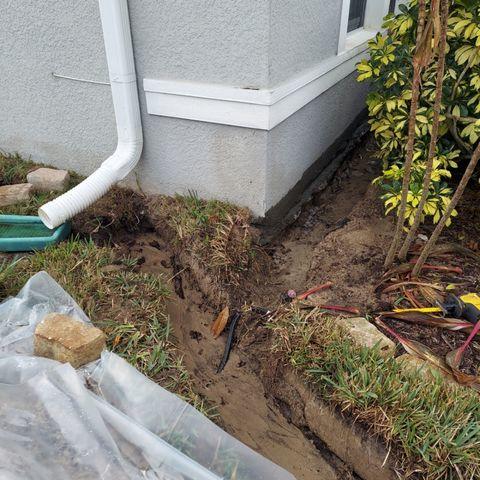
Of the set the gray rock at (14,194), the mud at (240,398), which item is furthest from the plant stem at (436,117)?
the gray rock at (14,194)

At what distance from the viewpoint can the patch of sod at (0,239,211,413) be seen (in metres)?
2.28

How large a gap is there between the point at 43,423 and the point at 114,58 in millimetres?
2281

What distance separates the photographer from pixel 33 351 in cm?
214

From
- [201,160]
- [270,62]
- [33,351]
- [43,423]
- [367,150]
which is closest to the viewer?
[43,423]

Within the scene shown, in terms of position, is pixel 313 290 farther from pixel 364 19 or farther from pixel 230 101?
pixel 364 19

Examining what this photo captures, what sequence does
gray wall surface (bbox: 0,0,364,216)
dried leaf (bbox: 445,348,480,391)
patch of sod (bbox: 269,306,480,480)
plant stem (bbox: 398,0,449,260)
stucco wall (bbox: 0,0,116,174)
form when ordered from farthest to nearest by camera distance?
stucco wall (bbox: 0,0,116,174) → gray wall surface (bbox: 0,0,364,216) → dried leaf (bbox: 445,348,480,391) → plant stem (bbox: 398,0,449,260) → patch of sod (bbox: 269,306,480,480)

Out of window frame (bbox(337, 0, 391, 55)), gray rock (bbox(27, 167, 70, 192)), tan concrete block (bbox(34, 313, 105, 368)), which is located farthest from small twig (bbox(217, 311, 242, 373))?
window frame (bbox(337, 0, 391, 55))

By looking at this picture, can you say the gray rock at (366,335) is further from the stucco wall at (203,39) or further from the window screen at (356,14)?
the window screen at (356,14)

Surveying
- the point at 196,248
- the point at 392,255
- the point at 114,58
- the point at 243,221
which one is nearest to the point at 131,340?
the point at 196,248

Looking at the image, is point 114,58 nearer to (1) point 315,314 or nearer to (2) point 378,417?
(1) point 315,314

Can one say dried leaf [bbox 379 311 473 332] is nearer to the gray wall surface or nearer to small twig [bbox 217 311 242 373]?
small twig [bbox 217 311 242 373]

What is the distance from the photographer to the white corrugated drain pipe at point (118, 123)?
2.84m

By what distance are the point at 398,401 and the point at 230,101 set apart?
196cm

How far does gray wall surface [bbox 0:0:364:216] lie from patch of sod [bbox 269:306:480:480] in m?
1.18
